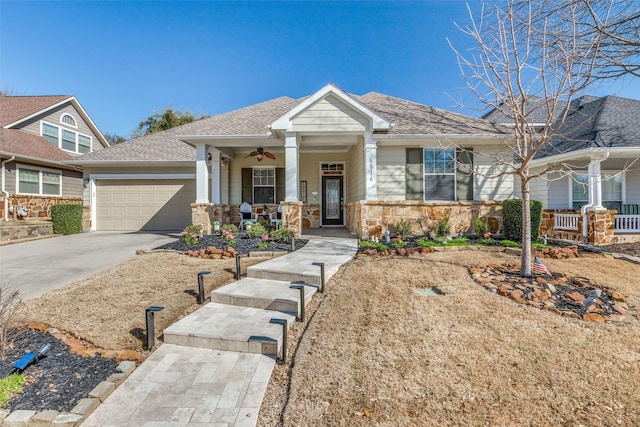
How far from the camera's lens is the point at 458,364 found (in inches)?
113

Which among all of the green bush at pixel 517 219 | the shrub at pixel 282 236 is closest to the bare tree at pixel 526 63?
the green bush at pixel 517 219

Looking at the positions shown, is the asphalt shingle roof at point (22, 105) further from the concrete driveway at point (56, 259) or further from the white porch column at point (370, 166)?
the white porch column at point (370, 166)

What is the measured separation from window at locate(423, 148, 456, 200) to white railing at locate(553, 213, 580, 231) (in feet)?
12.1

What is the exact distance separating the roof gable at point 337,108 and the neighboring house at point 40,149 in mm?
10697

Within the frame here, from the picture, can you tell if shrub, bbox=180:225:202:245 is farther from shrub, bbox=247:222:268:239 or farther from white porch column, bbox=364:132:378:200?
white porch column, bbox=364:132:378:200

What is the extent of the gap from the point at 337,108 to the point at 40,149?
14933 mm

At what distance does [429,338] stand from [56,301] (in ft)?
16.8

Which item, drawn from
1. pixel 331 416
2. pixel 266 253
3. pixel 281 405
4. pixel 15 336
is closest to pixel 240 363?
pixel 281 405

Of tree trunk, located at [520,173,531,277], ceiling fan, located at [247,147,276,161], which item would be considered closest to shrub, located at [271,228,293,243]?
ceiling fan, located at [247,147,276,161]

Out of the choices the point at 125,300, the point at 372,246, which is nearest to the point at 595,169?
the point at 372,246

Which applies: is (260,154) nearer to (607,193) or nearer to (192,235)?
(192,235)

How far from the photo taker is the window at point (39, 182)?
1338 centimetres

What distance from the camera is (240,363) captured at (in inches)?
119

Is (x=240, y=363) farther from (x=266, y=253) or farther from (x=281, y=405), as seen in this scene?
(x=266, y=253)
